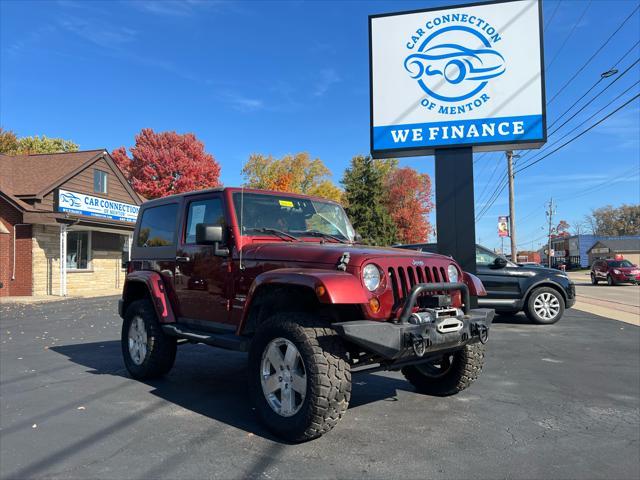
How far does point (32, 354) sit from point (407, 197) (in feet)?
152

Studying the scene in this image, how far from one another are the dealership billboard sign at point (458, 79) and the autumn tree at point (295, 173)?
118ft

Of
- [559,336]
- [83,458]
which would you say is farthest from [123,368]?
[559,336]

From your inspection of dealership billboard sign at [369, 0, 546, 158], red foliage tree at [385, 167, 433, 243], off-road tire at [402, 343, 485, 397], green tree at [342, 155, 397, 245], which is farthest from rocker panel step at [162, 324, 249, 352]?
red foliage tree at [385, 167, 433, 243]

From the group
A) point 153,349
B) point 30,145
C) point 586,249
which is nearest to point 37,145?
point 30,145

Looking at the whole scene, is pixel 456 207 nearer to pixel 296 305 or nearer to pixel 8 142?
pixel 296 305

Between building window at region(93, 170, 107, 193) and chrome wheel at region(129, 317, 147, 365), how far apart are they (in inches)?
712

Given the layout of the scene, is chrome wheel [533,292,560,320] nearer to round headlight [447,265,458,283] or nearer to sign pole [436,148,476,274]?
sign pole [436,148,476,274]

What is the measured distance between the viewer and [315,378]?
346cm

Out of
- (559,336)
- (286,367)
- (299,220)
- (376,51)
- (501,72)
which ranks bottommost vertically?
(559,336)

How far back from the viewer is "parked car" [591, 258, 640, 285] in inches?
1091

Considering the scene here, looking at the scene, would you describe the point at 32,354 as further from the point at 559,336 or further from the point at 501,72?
the point at 501,72

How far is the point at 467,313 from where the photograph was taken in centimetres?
421

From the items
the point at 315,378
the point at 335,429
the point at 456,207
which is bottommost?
the point at 335,429

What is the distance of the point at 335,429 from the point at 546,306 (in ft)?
26.6
